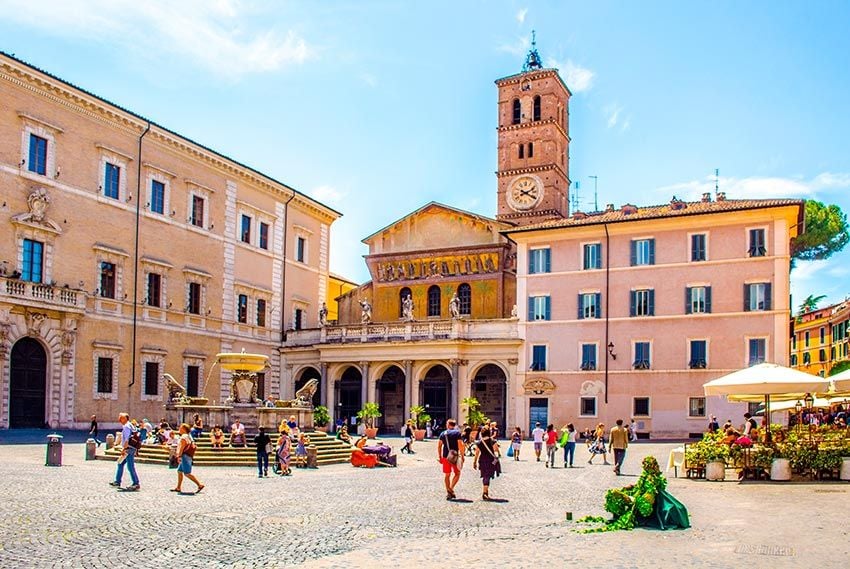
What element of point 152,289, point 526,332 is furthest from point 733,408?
point 152,289

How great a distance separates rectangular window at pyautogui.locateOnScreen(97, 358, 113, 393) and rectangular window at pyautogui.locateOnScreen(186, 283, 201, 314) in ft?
19.2

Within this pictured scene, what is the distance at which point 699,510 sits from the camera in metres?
15.8

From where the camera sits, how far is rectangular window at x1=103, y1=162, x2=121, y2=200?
39844 mm

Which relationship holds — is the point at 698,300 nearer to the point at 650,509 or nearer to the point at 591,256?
the point at 591,256

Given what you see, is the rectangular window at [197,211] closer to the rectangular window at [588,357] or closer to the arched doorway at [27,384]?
the arched doorway at [27,384]

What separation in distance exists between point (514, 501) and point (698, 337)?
27120 millimetres

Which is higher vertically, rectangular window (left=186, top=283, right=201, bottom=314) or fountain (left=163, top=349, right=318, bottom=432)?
rectangular window (left=186, top=283, right=201, bottom=314)

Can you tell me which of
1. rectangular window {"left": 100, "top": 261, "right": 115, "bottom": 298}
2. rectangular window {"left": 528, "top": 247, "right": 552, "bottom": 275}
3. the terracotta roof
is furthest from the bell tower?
rectangular window {"left": 100, "top": 261, "right": 115, "bottom": 298}

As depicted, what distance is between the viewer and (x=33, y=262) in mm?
36094

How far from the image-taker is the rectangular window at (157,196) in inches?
1677

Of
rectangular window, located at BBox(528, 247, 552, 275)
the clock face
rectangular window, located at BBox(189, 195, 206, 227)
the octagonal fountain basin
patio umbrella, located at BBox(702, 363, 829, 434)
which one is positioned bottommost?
patio umbrella, located at BBox(702, 363, 829, 434)

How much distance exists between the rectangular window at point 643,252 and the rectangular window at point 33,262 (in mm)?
25891

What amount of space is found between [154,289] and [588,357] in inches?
798

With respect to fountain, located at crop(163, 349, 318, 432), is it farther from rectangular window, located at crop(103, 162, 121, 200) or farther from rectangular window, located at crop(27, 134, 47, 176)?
rectangular window, located at crop(103, 162, 121, 200)
